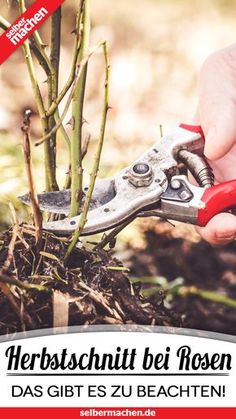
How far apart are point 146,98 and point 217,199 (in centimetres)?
30

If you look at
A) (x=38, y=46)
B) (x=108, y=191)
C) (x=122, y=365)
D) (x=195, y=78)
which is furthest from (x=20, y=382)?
(x=195, y=78)

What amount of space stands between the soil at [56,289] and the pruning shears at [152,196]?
0.14ft

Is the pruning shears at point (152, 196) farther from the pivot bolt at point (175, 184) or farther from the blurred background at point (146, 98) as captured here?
the blurred background at point (146, 98)

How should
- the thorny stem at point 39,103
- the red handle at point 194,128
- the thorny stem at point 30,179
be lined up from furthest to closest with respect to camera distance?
the red handle at point 194,128 → the thorny stem at point 39,103 → the thorny stem at point 30,179

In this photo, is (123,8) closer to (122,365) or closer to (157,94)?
(157,94)

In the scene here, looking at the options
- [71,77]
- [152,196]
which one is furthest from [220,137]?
[71,77]

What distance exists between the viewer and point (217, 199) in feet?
3.66

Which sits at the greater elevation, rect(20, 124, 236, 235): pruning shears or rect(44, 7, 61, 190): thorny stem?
rect(44, 7, 61, 190): thorny stem

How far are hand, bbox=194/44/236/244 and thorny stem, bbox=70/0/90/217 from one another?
19cm

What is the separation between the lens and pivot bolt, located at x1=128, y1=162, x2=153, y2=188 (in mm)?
1116

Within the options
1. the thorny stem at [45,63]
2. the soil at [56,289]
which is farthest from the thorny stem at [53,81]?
the soil at [56,289]

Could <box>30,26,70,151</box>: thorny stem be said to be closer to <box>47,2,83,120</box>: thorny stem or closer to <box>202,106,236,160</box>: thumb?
<box>47,2,83,120</box>: thorny stem

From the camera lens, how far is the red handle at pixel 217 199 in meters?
1.11

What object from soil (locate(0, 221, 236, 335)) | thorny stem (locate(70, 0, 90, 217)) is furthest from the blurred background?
thorny stem (locate(70, 0, 90, 217))
